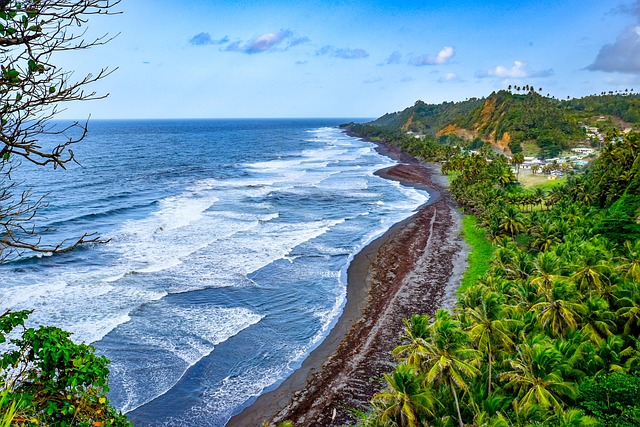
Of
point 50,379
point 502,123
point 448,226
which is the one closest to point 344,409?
point 50,379

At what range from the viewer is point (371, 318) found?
3619 centimetres

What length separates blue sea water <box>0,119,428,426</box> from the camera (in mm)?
28609

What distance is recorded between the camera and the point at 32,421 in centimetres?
846

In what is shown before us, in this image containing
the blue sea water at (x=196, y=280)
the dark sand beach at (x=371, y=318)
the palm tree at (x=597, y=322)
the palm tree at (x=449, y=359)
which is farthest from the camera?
the blue sea water at (x=196, y=280)

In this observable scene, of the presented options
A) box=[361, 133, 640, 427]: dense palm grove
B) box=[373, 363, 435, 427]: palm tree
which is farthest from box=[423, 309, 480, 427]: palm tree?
box=[373, 363, 435, 427]: palm tree

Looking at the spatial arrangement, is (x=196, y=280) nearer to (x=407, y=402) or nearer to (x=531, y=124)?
(x=407, y=402)

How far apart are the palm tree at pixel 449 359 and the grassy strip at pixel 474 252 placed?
65.1ft

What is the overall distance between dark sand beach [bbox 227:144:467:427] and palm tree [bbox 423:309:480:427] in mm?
6433

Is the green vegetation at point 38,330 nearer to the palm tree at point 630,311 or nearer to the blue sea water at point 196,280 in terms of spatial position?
the blue sea water at point 196,280

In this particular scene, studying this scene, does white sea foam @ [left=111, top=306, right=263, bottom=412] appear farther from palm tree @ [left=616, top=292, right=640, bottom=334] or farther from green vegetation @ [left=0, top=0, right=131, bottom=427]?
palm tree @ [left=616, top=292, right=640, bottom=334]

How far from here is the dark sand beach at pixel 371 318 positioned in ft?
85.2

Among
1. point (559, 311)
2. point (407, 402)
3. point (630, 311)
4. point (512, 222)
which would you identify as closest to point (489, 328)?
point (559, 311)

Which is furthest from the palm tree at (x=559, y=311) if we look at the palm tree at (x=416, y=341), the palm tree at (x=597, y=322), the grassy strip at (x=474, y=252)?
the grassy strip at (x=474, y=252)

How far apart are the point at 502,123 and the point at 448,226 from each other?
4639 inches
